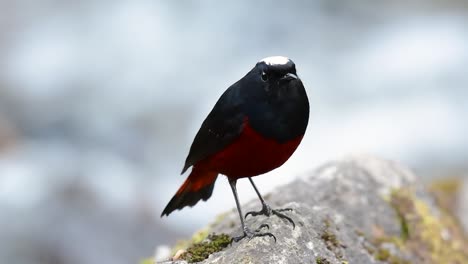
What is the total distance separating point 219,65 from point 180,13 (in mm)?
2161

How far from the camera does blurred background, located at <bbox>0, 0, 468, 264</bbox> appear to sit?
40.7 ft

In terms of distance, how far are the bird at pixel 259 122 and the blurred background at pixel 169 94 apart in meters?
7.02

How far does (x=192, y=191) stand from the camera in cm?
489

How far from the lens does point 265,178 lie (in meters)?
13.1

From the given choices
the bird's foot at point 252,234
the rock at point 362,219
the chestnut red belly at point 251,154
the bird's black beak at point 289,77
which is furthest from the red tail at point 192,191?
the bird's black beak at point 289,77

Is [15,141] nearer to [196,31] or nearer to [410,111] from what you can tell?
[196,31]

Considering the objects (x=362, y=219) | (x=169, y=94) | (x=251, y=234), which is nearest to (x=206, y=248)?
(x=251, y=234)

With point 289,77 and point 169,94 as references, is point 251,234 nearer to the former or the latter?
point 289,77

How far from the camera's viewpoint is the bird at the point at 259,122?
3859 millimetres

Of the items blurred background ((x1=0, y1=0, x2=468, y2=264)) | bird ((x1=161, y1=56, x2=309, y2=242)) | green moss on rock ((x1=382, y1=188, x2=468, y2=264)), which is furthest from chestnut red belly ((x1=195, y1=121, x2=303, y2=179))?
blurred background ((x1=0, y1=0, x2=468, y2=264))

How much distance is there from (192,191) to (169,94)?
1094 centimetres

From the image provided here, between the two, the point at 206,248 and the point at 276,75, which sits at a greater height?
the point at 276,75

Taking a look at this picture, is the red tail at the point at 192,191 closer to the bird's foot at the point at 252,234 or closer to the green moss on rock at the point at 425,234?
the bird's foot at the point at 252,234

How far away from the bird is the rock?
210mm
